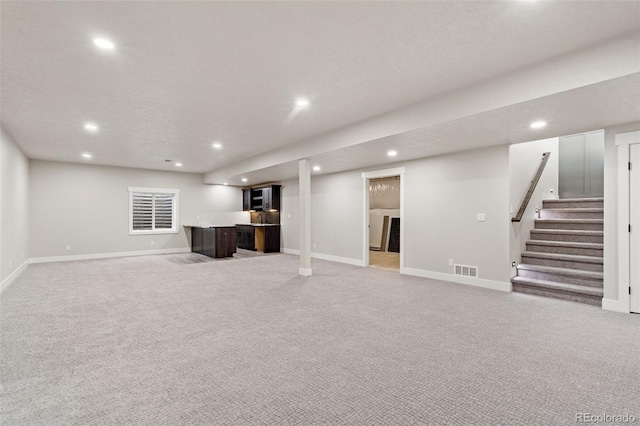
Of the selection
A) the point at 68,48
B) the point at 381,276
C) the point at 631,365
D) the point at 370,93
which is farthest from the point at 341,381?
the point at 381,276

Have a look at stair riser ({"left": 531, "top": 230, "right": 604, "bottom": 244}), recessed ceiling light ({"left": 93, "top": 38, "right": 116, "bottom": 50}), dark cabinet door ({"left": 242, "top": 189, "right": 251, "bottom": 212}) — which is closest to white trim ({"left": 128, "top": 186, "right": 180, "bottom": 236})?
dark cabinet door ({"left": 242, "top": 189, "right": 251, "bottom": 212})

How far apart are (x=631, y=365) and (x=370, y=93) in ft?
11.3

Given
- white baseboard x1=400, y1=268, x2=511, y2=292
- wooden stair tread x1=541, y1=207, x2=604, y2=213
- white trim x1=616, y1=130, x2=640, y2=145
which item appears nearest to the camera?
white trim x1=616, y1=130, x2=640, y2=145

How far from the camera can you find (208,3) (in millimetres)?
2074

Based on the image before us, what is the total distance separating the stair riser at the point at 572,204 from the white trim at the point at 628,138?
86.6 inches

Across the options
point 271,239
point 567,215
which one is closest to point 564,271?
point 567,215

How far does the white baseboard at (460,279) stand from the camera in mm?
5004

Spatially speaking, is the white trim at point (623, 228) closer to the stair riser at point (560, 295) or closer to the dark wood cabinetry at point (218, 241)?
the stair riser at point (560, 295)

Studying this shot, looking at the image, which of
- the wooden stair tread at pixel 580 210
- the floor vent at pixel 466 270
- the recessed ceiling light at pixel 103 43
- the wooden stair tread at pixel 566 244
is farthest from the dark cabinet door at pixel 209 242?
the wooden stair tread at pixel 580 210

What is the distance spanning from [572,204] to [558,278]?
1.93m

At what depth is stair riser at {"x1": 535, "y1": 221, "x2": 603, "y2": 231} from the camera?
5258mm

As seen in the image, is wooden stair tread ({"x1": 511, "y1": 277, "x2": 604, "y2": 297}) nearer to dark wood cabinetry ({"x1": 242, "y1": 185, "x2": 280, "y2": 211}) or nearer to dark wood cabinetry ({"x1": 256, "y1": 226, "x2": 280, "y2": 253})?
dark wood cabinetry ({"x1": 256, "y1": 226, "x2": 280, "y2": 253})

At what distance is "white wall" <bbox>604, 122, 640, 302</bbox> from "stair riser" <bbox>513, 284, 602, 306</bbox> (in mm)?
189

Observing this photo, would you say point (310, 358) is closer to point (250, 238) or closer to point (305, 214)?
point (305, 214)
